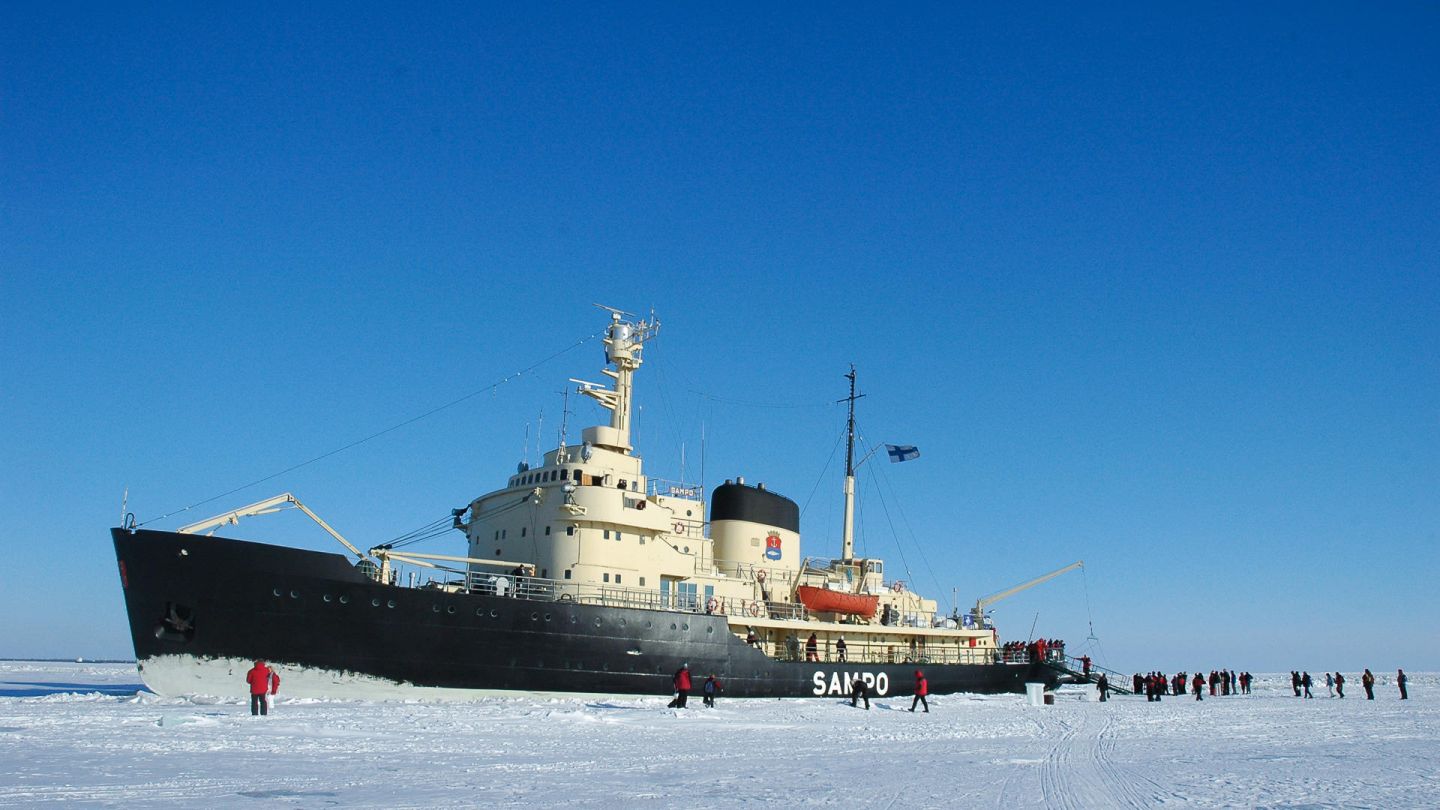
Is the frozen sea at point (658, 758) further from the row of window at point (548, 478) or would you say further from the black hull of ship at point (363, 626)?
the row of window at point (548, 478)

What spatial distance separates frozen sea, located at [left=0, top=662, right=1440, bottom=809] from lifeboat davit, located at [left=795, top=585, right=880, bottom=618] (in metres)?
7.44

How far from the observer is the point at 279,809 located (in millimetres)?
8211

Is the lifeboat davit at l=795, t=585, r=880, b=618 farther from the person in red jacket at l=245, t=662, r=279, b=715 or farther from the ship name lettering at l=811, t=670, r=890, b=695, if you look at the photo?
the person in red jacket at l=245, t=662, r=279, b=715

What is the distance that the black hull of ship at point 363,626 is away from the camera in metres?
20.9

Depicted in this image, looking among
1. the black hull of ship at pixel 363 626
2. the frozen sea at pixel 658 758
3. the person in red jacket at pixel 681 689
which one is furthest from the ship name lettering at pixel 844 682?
the person in red jacket at pixel 681 689

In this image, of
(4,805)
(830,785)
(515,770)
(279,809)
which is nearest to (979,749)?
(830,785)

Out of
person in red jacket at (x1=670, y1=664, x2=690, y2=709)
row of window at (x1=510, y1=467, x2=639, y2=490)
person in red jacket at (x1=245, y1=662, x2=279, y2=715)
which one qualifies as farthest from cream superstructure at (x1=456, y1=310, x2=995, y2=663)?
person in red jacket at (x1=245, y1=662, x2=279, y2=715)

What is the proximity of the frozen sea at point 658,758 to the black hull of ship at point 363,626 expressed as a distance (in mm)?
1031

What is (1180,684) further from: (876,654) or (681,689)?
(681,689)

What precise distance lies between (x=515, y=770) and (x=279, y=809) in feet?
11.0

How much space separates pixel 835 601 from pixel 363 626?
45.5 ft

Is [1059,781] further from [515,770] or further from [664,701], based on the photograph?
[664,701]

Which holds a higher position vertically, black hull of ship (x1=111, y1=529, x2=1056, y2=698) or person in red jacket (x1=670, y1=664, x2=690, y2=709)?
black hull of ship (x1=111, y1=529, x2=1056, y2=698)

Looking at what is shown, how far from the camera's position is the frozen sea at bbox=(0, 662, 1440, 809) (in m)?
9.45
